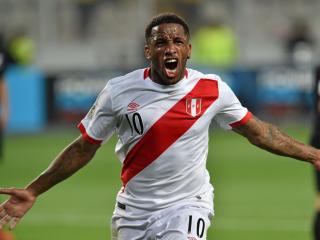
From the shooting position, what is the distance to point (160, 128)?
631 cm

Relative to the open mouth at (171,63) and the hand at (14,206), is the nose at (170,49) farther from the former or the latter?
the hand at (14,206)

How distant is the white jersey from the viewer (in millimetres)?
6309

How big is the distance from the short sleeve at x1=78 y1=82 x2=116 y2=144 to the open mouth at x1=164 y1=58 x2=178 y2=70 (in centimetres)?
40

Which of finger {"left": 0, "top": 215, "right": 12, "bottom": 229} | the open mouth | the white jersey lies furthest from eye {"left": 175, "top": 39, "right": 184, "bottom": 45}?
finger {"left": 0, "top": 215, "right": 12, "bottom": 229}

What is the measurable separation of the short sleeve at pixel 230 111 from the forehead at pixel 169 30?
47 cm

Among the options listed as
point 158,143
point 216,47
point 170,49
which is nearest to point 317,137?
point 158,143

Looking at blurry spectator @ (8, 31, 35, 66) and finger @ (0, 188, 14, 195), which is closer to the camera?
finger @ (0, 188, 14, 195)

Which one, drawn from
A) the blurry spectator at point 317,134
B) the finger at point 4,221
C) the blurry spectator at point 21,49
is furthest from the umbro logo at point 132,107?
the blurry spectator at point 21,49

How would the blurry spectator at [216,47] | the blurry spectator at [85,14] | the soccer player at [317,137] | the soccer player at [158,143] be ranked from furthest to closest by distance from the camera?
1. the blurry spectator at [85,14]
2. the blurry spectator at [216,47]
3. the soccer player at [317,137]
4. the soccer player at [158,143]

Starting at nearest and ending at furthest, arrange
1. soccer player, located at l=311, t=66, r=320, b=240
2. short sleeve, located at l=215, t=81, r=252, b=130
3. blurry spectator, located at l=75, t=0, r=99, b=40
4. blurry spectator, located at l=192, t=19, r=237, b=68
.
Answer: short sleeve, located at l=215, t=81, r=252, b=130, soccer player, located at l=311, t=66, r=320, b=240, blurry spectator, located at l=192, t=19, r=237, b=68, blurry spectator, located at l=75, t=0, r=99, b=40

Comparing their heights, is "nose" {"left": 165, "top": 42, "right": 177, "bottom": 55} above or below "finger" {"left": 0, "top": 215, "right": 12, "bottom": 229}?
above

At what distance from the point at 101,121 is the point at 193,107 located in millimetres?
564

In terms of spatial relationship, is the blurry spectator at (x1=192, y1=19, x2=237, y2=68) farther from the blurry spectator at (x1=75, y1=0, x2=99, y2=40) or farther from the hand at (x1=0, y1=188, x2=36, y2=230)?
the hand at (x1=0, y1=188, x2=36, y2=230)

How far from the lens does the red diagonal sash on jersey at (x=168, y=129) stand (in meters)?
6.31
